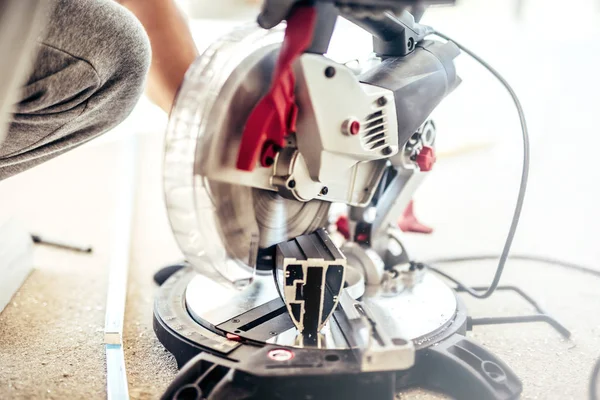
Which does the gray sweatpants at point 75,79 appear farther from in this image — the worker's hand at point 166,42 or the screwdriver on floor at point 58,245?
the screwdriver on floor at point 58,245

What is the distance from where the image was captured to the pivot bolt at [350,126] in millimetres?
801

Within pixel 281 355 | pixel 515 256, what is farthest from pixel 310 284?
pixel 515 256

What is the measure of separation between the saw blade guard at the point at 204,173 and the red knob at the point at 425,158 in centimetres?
36

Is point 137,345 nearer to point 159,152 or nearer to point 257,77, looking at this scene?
point 257,77

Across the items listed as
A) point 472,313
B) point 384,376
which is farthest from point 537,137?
point 384,376

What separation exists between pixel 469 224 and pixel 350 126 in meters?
1.03

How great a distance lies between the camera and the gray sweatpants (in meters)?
0.81

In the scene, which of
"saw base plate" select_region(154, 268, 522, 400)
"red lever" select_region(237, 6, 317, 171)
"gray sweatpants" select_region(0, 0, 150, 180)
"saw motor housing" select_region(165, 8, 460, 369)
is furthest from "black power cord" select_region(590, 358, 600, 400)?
"gray sweatpants" select_region(0, 0, 150, 180)

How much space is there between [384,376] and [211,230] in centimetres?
29

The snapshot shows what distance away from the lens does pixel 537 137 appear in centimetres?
227

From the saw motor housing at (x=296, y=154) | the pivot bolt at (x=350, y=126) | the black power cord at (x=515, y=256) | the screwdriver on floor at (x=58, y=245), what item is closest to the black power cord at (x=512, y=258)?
the black power cord at (x=515, y=256)

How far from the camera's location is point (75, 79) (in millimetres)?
844

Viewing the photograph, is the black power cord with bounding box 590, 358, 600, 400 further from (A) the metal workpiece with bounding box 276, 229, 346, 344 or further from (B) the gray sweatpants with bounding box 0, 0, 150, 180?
(B) the gray sweatpants with bounding box 0, 0, 150, 180

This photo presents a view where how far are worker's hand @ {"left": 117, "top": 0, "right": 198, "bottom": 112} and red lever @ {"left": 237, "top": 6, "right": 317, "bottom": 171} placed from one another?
467mm
